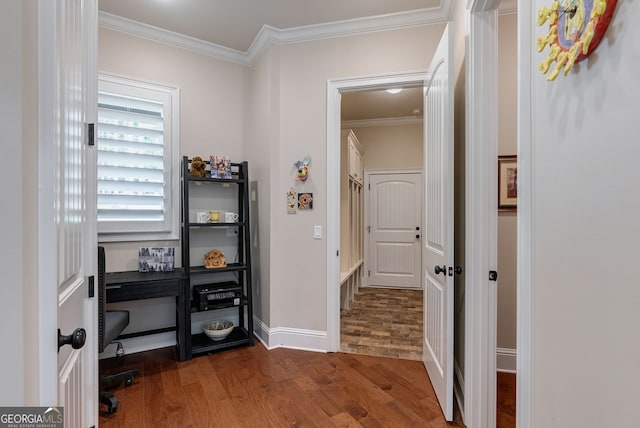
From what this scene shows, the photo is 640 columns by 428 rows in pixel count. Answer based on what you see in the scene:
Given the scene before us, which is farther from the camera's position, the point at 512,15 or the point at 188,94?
the point at 188,94

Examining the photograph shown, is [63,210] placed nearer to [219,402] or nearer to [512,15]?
[219,402]

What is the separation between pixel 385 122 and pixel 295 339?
3924 mm

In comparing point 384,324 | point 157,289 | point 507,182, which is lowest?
point 384,324

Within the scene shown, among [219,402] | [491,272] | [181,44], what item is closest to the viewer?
[491,272]

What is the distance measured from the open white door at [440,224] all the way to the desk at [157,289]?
1995 millimetres

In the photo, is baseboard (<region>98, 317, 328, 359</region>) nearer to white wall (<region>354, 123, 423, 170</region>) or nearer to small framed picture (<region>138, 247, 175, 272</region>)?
small framed picture (<region>138, 247, 175, 272</region>)

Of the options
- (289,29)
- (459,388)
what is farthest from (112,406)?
(289,29)

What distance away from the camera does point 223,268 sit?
2.83 m

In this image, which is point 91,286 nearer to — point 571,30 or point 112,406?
point 112,406

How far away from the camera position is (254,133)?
3.11m

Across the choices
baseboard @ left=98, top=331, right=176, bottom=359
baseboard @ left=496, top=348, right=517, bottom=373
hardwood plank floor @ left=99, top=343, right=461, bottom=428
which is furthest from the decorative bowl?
baseboard @ left=496, top=348, right=517, bottom=373

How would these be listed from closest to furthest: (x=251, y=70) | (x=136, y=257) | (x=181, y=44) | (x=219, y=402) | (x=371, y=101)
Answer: (x=219, y=402)
(x=136, y=257)
(x=181, y=44)
(x=251, y=70)
(x=371, y=101)

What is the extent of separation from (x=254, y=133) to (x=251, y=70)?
73 cm

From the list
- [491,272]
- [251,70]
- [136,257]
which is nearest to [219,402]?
[136,257]
